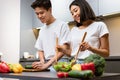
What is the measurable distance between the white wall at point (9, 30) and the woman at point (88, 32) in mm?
1406

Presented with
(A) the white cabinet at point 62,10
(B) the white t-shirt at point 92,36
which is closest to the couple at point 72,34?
(B) the white t-shirt at point 92,36

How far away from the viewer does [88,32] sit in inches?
70.7

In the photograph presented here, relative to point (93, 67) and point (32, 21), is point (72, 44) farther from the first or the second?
point (32, 21)

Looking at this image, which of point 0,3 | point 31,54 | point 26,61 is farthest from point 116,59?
point 31,54

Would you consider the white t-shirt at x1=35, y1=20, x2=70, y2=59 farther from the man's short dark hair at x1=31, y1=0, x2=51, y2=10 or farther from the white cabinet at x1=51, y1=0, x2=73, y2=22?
the white cabinet at x1=51, y1=0, x2=73, y2=22

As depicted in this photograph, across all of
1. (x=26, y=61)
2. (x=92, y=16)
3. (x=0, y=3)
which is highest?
(x=0, y=3)

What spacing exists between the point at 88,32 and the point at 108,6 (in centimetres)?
136

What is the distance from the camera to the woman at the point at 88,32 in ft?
5.76

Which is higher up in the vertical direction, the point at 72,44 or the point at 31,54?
the point at 72,44

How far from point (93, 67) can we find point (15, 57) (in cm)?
194

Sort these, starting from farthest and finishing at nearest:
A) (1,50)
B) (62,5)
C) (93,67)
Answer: (62,5) → (1,50) → (93,67)

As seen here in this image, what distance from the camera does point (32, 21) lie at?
176 inches

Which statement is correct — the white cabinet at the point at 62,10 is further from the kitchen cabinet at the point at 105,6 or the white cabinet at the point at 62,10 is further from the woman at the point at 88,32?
the woman at the point at 88,32

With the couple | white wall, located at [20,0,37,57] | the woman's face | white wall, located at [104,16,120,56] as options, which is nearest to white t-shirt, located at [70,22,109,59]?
the couple
